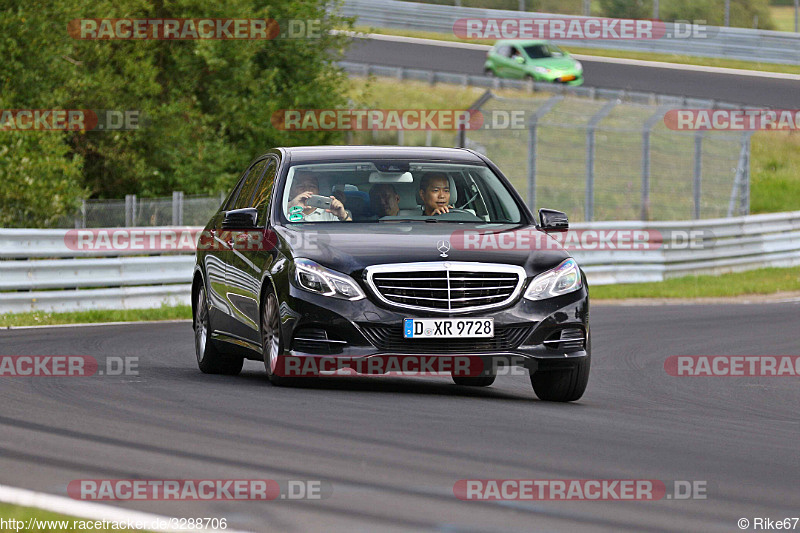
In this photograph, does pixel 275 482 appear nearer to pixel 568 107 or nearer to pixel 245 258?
pixel 245 258

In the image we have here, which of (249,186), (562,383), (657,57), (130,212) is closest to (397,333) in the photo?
(562,383)

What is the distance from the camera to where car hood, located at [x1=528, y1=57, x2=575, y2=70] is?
4750 centimetres

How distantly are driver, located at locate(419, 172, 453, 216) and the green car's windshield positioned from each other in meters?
38.3

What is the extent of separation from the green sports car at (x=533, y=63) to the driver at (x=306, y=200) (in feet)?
121

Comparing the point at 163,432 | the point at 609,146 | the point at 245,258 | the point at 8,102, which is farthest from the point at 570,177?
the point at 163,432

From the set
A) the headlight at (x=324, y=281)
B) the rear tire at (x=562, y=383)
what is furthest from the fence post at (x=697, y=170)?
the headlight at (x=324, y=281)

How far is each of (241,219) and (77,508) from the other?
16.2ft

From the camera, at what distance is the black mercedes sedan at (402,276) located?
31.1ft

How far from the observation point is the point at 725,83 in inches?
1822

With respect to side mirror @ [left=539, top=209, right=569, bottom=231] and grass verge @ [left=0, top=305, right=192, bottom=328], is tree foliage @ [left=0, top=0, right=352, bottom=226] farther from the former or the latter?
side mirror @ [left=539, top=209, right=569, bottom=231]

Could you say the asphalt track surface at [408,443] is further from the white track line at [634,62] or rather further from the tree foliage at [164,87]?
the white track line at [634,62]

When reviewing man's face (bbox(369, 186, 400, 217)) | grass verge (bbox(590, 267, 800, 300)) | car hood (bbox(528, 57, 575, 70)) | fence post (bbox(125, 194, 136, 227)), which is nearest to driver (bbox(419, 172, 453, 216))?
man's face (bbox(369, 186, 400, 217))

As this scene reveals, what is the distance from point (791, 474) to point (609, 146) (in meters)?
31.8

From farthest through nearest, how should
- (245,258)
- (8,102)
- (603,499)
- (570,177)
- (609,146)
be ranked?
1. (609,146)
2. (570,177)
3. (8,102)
4. (245,258)
5. (603,499)
